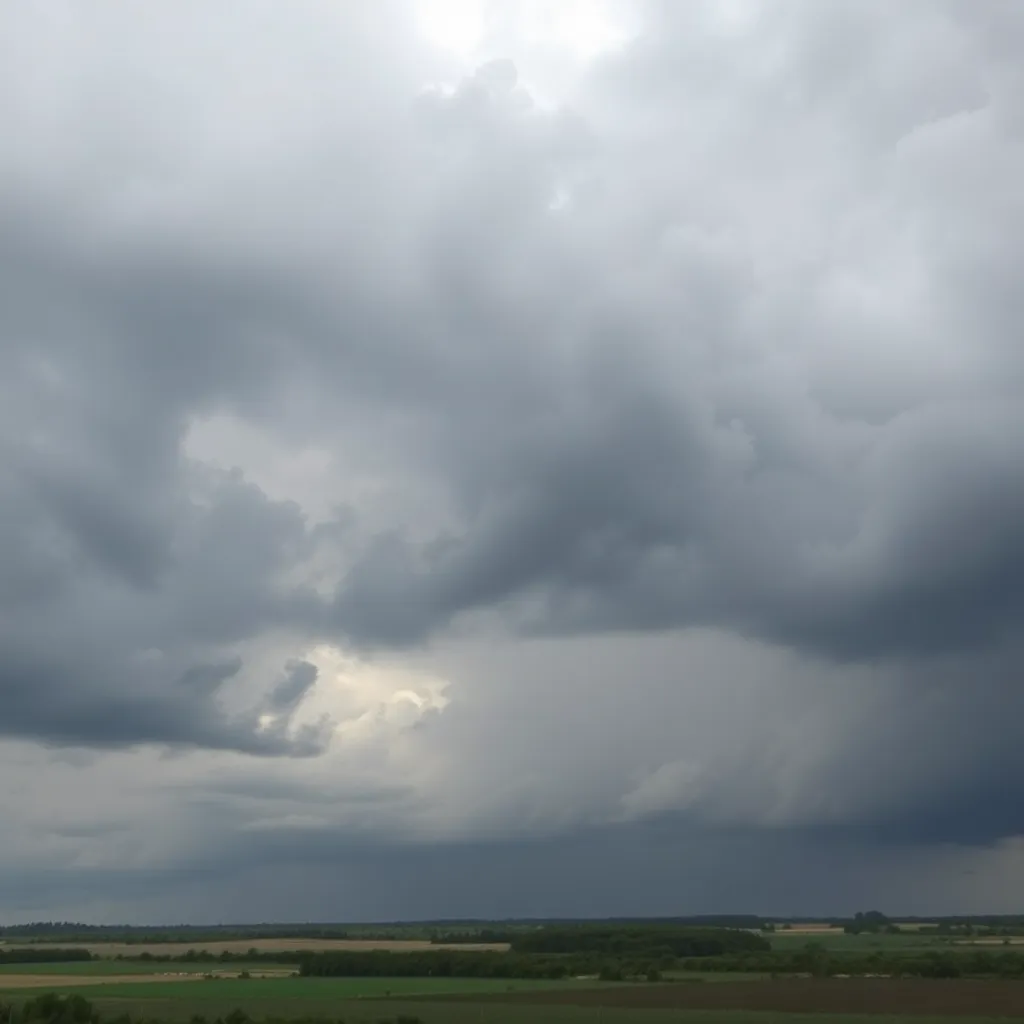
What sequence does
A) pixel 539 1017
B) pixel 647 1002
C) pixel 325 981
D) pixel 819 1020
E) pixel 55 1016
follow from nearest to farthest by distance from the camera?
pixel 55 1016 → pixel 819 1020 → pixel 539 1017 → pixel 647 1002 → pixel 325 981

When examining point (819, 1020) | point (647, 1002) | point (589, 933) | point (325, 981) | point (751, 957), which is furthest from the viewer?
point (589, 933)

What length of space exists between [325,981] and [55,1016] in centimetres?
7408

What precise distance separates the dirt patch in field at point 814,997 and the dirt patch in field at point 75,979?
3971cm

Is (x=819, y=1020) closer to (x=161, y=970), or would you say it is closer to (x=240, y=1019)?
(x=240, y=1019)

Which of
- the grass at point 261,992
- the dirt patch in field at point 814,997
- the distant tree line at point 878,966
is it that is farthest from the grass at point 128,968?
the dirt patch in field at point 814,997

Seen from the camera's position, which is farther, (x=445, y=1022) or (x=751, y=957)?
(x=751, y=957)

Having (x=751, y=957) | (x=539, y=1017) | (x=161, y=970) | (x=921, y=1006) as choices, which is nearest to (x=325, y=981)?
(x=161, y=970)

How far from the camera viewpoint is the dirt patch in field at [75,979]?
4560 inches

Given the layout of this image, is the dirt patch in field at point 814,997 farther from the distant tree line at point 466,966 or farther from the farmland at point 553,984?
the distant tree line at point 466,966

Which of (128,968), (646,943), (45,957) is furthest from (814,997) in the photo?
(45,957)

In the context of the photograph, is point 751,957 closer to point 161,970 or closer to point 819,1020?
point 161,970

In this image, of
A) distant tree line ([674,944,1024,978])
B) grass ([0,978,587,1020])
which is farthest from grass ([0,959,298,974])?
distant tree line ([674,944,1024,978])

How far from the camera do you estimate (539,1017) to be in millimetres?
76438

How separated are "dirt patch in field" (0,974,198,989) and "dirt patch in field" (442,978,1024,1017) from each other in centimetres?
3971
